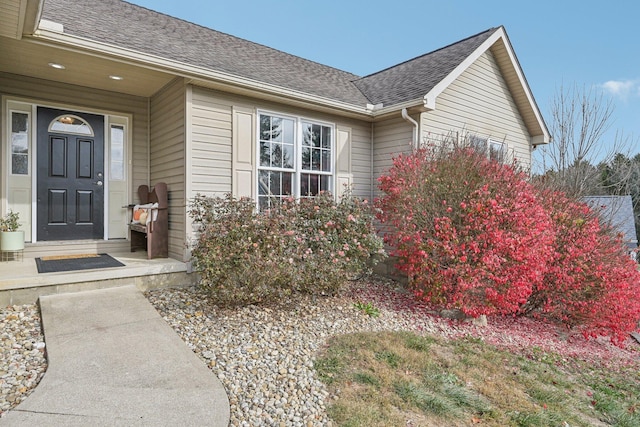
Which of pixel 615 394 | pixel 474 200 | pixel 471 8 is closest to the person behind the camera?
pixel 615 394

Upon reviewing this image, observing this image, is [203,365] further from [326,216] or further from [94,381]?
[326,216]

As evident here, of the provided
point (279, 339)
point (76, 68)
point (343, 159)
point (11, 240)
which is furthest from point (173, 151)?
point (279, 339)

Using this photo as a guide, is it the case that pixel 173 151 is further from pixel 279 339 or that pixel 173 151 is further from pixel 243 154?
pixel 279 339

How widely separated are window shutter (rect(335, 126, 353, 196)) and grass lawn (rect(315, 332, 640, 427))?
3488 mm

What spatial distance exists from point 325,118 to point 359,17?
9577mm

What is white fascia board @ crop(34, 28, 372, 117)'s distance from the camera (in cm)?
419

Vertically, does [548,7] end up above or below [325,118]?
above

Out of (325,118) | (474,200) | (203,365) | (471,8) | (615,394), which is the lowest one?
(615,394)

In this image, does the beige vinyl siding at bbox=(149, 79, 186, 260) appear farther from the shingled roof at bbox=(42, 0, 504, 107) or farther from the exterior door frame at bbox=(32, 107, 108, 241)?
the exterior door frame at bbox=(32, 107, 108, 241)

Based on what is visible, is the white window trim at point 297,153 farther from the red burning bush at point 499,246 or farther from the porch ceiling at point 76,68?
the porch ceiling at point 76,68

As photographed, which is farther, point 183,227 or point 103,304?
point 183,227

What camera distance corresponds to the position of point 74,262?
5008 millimetres

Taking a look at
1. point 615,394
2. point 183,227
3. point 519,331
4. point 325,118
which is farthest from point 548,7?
point 183,227

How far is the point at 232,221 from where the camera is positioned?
441cm
